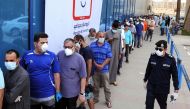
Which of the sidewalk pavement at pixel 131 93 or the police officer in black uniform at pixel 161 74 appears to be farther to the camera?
the sidewalk pavement at pixel 131 93

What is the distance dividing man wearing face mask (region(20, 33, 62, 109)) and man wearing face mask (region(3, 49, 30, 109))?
1.83ft

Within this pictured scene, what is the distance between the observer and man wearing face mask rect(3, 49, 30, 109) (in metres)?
4.32

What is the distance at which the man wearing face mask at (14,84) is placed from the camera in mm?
4316

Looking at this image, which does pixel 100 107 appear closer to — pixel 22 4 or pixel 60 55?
pixel 60 55

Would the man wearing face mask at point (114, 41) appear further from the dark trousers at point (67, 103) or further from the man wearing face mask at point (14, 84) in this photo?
the man wearing face mask at point (14, 84)

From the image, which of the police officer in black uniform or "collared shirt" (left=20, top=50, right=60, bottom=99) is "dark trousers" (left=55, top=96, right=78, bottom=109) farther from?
the police officer in black uniform

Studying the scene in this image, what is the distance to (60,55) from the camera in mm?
5949

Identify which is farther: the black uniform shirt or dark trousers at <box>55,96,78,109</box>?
the black uniform shirt

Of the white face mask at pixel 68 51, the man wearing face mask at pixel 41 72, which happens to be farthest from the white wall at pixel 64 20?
the man wearing face mask at pixel 41 72

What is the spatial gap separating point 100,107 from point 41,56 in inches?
135

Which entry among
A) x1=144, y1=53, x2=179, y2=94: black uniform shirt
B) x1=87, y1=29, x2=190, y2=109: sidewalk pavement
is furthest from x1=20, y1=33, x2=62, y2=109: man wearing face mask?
x1=87, y1=29, x2=190, y2=109: sidewalk pavement

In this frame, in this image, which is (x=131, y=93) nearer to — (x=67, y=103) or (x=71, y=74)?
(x=67, y=103)

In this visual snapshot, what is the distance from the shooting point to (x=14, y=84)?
4.34 meters

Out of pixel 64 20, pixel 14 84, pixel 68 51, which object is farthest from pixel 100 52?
pixel 14 84
